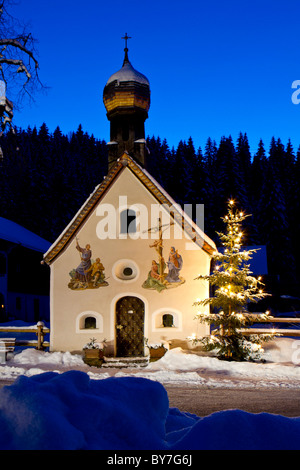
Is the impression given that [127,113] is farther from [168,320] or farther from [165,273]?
[168,320]

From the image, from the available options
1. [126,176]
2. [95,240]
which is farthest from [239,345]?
[126,176]

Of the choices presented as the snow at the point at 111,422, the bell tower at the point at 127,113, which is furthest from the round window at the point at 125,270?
the snow at the point at 111,422

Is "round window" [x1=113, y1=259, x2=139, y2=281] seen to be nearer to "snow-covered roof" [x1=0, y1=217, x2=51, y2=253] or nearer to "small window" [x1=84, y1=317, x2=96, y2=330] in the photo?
"small window" [x1=84, y1=317, x2=96, y2=330]

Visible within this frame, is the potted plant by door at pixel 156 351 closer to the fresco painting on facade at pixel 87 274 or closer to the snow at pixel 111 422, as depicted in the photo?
the fresco painting on facade at pixel 87 274

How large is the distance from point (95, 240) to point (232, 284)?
19.7 feet

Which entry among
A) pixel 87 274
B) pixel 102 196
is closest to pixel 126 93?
pixel 102 196

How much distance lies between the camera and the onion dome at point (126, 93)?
846 inches

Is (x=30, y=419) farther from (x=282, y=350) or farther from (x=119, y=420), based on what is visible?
(x=282, y=350)

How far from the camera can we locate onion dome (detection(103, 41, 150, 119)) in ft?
70.5

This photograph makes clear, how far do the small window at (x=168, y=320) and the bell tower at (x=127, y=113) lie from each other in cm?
764

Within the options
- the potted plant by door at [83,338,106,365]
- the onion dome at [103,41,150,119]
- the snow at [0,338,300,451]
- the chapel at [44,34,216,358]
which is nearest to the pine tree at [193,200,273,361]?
the chapel at [44,34,216,358]

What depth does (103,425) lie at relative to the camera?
9.50ft
